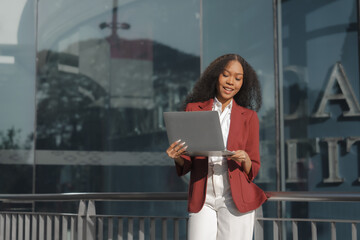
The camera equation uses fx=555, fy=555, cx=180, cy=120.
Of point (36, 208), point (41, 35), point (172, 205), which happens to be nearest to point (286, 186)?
point (172, 205)

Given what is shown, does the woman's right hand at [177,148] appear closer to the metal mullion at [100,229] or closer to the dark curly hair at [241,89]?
the dark curly hair at [241,89]

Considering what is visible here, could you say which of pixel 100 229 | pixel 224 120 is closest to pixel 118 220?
pixel 100 229

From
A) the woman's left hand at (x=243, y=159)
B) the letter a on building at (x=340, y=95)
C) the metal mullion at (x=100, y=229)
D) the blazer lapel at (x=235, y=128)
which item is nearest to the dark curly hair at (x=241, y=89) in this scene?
the blazer lapel at (x=235, y=128)

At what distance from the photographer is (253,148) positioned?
135 inches

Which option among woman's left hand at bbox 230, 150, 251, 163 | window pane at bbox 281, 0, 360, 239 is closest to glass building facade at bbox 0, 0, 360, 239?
window pane at bbox 281, 0, 360, 239

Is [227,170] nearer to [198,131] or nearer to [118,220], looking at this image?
[198,131]

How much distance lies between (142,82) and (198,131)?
250 inches

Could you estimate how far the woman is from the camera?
130 inches

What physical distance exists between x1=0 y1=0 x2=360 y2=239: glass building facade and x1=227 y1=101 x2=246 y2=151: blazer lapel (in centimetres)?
588

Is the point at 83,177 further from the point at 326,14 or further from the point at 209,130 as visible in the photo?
the point at 209,130

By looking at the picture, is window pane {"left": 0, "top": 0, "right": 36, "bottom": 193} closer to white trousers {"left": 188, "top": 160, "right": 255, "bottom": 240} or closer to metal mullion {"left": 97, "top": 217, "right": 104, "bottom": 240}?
metal mullion {"left": 97, "top": 217, "right": 104, "bottom": 240}

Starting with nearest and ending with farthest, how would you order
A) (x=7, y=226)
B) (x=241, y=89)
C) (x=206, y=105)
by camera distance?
(x=206, y=105) → (x=241, y=89) → (x=7, y=226)

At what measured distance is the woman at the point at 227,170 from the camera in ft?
10.9

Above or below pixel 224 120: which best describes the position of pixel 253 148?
below
